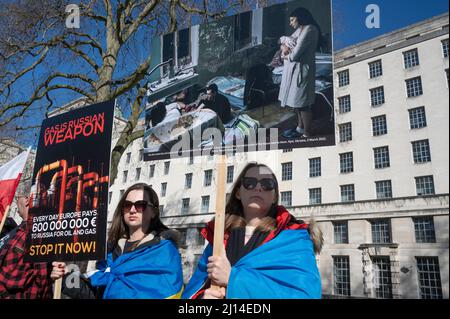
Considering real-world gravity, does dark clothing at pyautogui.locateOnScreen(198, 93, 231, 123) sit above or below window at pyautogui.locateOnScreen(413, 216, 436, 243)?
above

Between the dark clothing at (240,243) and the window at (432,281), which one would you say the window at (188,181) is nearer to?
the dark clothing at (240,243)

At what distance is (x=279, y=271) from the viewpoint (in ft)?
9.17

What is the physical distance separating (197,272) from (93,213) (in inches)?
45.6

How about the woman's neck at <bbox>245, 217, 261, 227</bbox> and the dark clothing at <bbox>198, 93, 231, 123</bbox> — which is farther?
the dark clothing at <bbox>198, 93, 231, 123</bbox>

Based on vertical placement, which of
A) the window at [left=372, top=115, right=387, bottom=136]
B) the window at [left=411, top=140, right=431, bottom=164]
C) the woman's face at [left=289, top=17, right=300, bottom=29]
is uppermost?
the woman's face at [left=289, top=17, right=300, bottom=29]

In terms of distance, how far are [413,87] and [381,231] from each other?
180 centimetres

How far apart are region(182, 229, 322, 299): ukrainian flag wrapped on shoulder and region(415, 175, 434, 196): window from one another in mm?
1208

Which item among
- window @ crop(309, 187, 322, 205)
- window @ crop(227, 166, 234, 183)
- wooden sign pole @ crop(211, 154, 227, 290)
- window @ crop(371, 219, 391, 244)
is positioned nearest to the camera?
wooden sign pole @ crop(211, 154, 227, 290)

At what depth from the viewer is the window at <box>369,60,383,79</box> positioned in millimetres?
5662

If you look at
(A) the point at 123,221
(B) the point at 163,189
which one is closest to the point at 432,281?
(A) the point at 123,221

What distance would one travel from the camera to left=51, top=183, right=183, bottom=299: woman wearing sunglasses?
3.38 meters

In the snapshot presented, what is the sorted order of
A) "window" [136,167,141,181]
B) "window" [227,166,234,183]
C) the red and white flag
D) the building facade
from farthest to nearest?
"window" [136,167,141,181], "window" [227,166,234,183], the red and white flag, the building facade

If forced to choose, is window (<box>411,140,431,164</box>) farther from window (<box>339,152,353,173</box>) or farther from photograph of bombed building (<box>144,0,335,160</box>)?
window (<box>339,152,353,173</box>)

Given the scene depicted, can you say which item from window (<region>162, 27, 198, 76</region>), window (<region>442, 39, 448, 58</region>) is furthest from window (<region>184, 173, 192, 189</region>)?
window (<region>442, 39, 448, 58</region>)
